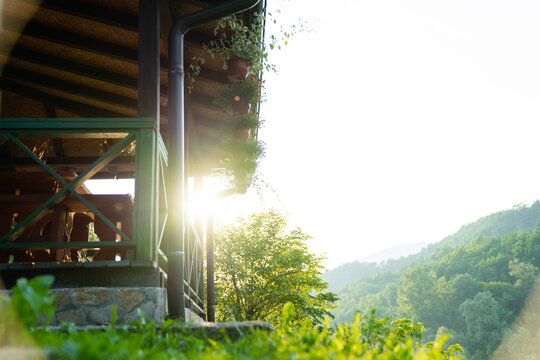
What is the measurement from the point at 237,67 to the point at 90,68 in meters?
2.37

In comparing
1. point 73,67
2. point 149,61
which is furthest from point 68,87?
point 149,61

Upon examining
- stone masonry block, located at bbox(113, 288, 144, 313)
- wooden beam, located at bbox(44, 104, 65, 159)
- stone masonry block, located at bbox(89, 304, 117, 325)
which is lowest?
stone masonry block, located at bbox(89, 304, 117, 325)

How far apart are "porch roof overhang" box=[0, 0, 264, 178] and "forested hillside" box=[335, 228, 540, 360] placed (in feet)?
174

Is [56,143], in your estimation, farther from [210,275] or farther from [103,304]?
[103,304]

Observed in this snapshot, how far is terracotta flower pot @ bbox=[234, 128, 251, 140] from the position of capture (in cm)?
566

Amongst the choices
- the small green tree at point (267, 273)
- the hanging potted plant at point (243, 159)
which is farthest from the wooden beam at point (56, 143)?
the small green tree at point (267, 273)

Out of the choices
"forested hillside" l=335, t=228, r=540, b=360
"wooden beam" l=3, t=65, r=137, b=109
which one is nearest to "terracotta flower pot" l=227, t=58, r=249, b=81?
"wooden beam" l=3, t=65, r=137, b=109

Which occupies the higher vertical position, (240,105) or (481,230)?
(481,230)

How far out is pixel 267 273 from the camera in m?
17.0

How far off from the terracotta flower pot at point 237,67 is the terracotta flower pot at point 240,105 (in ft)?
1.00

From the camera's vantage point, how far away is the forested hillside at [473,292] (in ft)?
186

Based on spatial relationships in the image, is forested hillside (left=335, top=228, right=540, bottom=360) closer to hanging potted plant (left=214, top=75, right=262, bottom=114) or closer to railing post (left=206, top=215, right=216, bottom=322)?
railing post (left=206, top=215, right=216, bottom=322)

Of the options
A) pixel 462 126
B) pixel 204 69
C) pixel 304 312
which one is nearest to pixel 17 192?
pixel 204 69

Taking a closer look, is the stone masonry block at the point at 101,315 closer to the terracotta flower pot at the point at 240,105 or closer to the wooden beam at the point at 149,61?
the wooden beam at the point at 149,61
